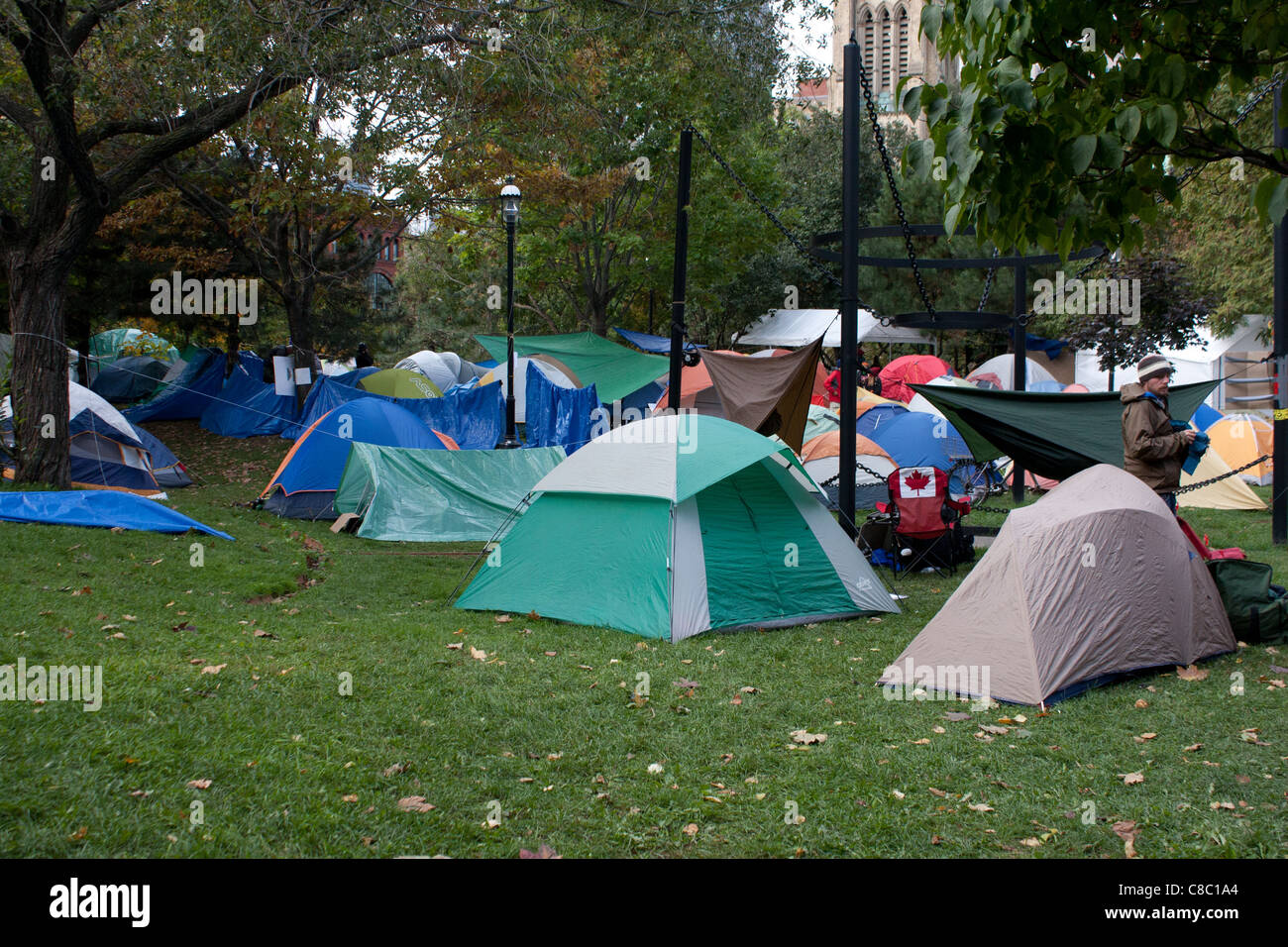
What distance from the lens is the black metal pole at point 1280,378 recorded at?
1005cm

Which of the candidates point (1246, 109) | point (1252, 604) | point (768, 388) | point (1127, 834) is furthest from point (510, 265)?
point (1127, 834)

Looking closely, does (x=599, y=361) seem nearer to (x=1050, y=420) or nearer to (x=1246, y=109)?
(x=1050, y=420)

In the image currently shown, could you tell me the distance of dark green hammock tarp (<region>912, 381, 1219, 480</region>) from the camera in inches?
330

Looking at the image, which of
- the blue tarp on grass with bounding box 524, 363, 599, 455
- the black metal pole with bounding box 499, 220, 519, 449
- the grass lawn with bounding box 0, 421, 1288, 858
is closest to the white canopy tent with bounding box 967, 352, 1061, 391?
the blue tarp on grass with bounding box 524, 363, 599, 455

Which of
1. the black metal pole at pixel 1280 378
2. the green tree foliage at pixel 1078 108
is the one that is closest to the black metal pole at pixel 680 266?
the black metal pole at pixel 1280 378

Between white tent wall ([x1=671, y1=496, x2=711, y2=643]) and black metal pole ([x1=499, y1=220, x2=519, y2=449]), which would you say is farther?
black metal pole ([x1=499, y1=220, x2=519, y2=449])

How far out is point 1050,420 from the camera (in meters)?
8.55

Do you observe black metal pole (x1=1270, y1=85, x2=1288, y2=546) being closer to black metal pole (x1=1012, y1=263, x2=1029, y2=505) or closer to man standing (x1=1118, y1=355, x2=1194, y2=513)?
black metal pole (x1=1012, y1=263, x2=1029, y2=505)

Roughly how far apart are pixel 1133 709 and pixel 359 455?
946 centimetres

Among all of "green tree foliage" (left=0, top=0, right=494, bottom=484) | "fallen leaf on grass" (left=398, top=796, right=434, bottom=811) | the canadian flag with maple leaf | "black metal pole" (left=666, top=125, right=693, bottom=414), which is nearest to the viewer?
"fallen leaf on grass" (left=398, top=796, right=434, bottom=811)

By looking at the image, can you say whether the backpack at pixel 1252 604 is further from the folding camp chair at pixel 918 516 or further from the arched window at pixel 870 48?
the arched window at pixel 870 48

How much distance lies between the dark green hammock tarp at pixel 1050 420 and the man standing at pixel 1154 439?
1368mm
